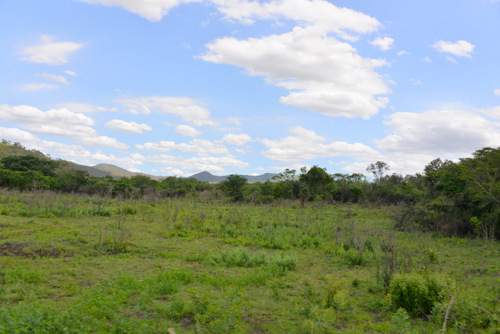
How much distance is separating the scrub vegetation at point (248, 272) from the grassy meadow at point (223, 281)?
0.09 feet

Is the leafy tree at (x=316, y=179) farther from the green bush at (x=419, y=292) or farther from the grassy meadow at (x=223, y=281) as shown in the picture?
the green bush at (x=419, y=292)

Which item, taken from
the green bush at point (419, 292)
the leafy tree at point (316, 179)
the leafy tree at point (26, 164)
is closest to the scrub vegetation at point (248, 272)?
the green bush at point (419, 292)

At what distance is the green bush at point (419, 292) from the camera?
17.6 feet

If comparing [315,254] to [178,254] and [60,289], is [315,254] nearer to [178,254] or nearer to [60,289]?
[178,254]

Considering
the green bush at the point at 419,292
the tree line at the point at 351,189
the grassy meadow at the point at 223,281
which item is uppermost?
the tree line at the point at 351,189

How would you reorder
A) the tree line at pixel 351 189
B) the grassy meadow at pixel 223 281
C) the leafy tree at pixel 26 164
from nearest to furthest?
the grassy meadow at pixel 223 281, the tree line at pixel 351 189, the leafy tree at pixel 26 164

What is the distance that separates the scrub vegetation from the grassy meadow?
3 cm

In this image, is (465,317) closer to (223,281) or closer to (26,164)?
(223,281)

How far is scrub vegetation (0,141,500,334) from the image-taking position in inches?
190

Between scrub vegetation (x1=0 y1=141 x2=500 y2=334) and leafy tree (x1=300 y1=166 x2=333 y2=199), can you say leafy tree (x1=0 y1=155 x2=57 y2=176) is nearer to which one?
scrub vegetation (x1=0 y1=141 x2=500 y2=334)

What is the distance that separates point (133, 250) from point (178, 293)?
12.0ft

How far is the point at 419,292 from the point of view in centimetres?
539

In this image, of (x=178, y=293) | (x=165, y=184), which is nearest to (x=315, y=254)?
(x=178, y=293)

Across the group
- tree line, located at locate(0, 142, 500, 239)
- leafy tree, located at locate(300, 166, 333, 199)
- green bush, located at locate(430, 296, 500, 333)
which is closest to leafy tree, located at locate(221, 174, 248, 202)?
tree line, located at locate(0, 142, 500, 239)
